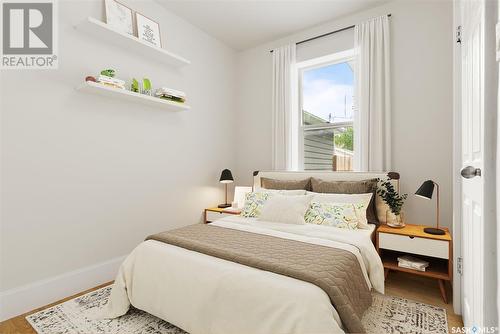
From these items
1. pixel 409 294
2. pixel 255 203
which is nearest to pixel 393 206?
pixel 409 294

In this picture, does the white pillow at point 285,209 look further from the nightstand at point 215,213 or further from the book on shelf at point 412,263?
the book on shelf at point 412,263

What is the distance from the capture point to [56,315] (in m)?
1.99

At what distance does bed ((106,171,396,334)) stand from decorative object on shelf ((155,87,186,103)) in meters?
1.64

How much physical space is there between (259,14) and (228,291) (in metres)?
3.14

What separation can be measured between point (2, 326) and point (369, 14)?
4542 millimetres

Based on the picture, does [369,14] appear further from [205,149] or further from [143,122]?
[143,122]

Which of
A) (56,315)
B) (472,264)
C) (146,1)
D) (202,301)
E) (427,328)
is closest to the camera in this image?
(472,264)

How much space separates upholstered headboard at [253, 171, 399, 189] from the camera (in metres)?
2.85

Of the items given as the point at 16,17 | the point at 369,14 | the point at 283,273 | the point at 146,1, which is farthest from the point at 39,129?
the point at 369,14

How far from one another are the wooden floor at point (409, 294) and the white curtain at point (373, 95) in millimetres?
1159

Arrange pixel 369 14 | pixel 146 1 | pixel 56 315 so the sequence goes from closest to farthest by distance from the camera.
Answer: pixel 56 315 < pixel 146 1 < pixel 369 14

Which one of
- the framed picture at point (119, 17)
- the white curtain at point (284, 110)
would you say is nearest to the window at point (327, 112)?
the white curtain at point (284, 110)

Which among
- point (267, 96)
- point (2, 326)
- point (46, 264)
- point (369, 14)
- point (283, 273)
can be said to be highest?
point (369, 14)

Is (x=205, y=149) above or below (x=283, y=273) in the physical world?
above
